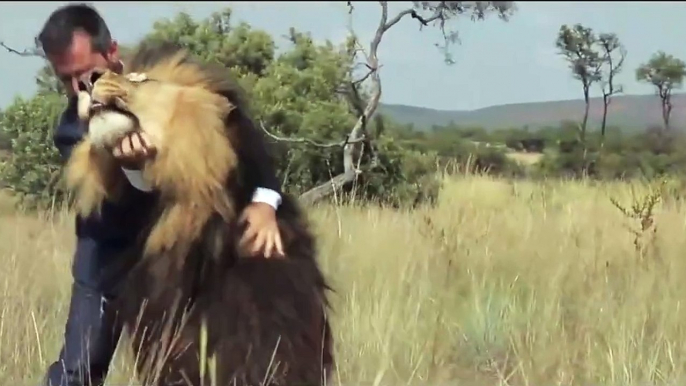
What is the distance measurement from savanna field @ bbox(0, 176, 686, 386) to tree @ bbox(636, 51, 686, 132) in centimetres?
212

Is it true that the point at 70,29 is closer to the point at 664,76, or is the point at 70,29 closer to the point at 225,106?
the point at 225,106

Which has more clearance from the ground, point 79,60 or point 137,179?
point 79,60

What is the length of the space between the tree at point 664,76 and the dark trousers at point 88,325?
5.92 m

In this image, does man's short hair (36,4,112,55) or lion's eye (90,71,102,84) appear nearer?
lion's eye (90,71,102,84)

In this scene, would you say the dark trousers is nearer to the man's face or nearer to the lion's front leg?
the lion's front leg

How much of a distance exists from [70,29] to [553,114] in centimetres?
457

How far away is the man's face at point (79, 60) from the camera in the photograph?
2945 mm

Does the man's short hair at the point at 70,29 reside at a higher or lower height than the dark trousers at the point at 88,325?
higher

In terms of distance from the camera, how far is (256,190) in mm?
2674

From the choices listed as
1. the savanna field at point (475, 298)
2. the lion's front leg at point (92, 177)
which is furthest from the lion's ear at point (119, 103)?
the savanna field at point (475, 298)

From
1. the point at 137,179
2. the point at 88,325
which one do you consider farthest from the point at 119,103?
the point at 88,325

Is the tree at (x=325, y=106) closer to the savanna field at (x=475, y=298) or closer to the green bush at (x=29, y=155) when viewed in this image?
the green bush at (x=29, y=155)

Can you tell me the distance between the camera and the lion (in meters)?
2.46

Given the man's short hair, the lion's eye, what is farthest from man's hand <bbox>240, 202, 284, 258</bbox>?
the man's short hair
